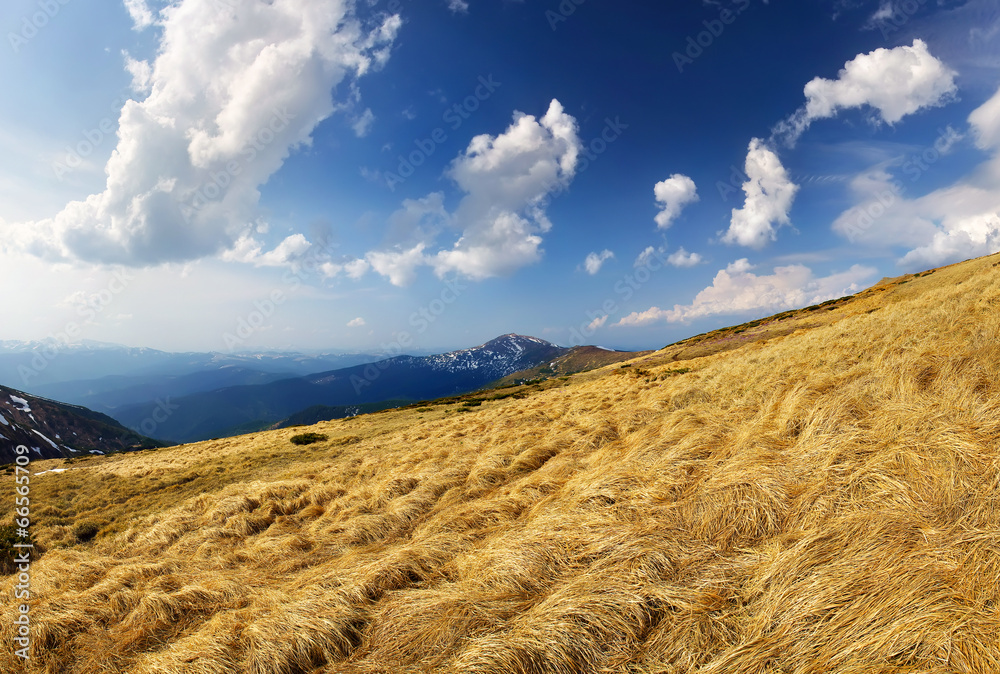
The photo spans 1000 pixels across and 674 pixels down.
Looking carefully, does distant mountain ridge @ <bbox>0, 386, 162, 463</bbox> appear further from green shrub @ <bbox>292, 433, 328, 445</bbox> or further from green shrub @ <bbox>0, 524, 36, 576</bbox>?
green shrub @ <bbox>0, 524, 36, 576</bbox>

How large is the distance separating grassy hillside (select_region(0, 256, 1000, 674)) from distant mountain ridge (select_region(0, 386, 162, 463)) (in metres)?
119

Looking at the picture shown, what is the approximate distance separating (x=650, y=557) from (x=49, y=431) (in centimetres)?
18932

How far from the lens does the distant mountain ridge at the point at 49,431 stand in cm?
8938

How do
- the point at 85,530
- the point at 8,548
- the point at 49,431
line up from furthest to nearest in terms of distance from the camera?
1. the point at 49,431
2. the point at 85,530
3. the point at 8,548

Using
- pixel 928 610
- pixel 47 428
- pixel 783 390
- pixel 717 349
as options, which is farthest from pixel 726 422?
pixel 47 428

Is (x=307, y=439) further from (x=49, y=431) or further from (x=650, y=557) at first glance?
(x=49, y=431)

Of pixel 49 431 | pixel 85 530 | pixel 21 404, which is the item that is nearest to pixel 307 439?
pixel 85 530

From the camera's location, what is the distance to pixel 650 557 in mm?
4672

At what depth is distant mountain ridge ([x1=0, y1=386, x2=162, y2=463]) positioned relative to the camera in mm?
89375

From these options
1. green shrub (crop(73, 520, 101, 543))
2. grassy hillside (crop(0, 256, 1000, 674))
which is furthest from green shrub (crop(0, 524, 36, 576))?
grassy hillside (crop(0, 256, 1000, 674))

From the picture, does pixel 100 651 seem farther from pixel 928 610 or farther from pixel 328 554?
pixel 928 610

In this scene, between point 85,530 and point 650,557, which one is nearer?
point 650,557

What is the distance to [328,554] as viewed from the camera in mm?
7719

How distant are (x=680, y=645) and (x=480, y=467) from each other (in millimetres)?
7411
